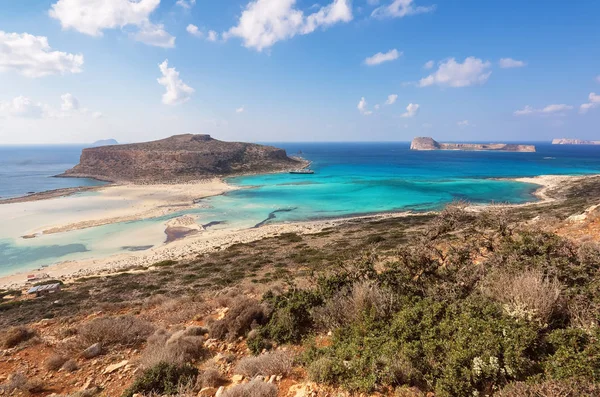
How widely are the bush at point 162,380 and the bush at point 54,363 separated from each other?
259 cm

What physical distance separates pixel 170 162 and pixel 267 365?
87837 mm

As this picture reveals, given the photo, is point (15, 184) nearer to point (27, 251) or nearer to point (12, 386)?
point (27, 251)

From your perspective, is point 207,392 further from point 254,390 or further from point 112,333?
point 112,333

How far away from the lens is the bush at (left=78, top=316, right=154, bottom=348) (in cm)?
717

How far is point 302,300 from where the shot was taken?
7.45m

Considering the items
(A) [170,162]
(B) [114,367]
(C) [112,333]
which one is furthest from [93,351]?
(A) [170,162]

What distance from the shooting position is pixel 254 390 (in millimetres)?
4285

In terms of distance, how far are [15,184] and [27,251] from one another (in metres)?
61.9

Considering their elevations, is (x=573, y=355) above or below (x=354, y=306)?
above

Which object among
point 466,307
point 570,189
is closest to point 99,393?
point 466,307

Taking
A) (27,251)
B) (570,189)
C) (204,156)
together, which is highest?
(204,156)

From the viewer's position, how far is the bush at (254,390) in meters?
4.24

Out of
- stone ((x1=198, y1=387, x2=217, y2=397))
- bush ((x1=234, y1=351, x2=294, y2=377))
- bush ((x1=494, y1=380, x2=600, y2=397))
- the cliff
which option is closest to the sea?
the cliff

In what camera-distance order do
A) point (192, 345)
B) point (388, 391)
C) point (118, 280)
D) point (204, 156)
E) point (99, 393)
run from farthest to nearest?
point (204, 156) → point (118, 280) → point (192, 345) → point (99, 393) → point (388, 391)
